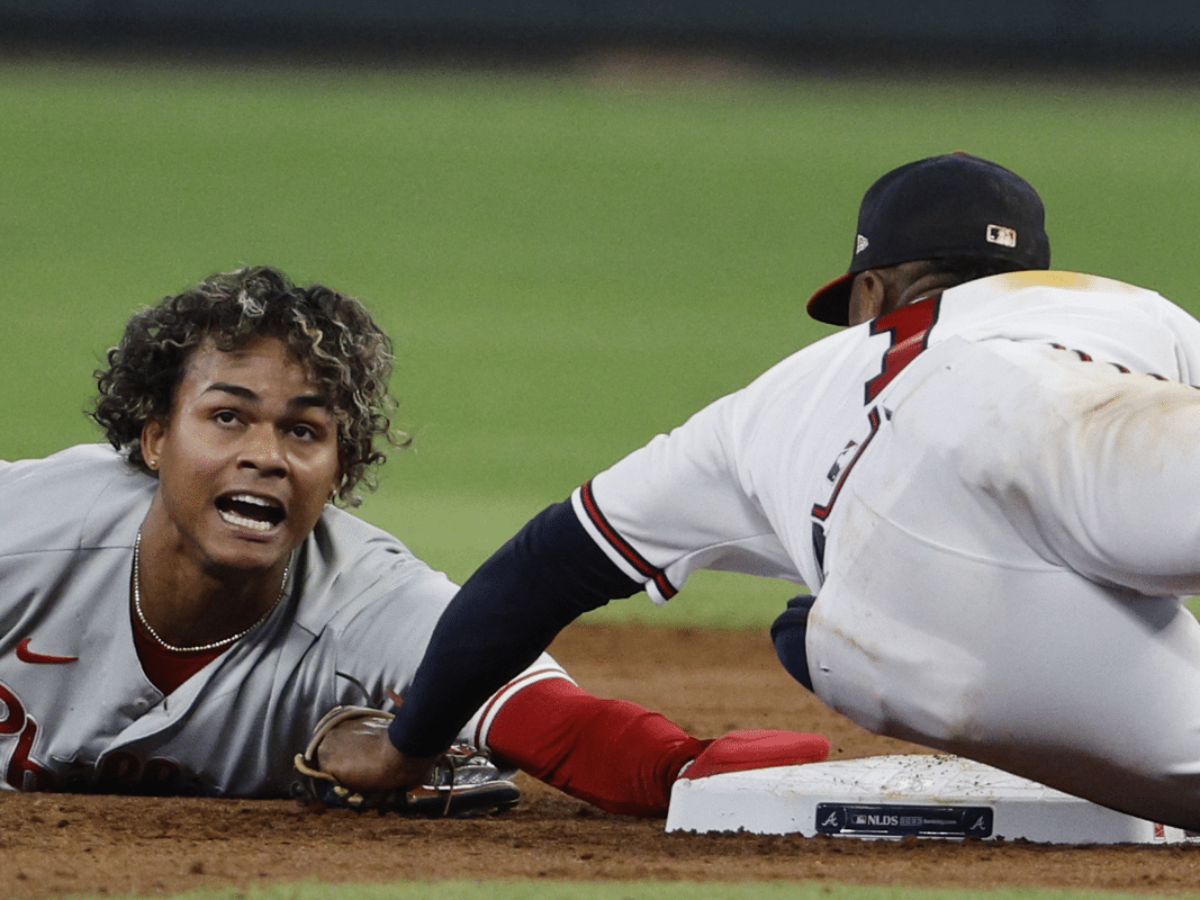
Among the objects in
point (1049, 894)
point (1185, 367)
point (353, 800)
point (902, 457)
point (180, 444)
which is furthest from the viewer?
point (180, 444)

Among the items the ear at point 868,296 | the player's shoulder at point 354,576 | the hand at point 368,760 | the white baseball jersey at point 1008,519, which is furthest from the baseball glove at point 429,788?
the ear at point 868,296

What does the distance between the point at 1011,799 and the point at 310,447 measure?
1.32m

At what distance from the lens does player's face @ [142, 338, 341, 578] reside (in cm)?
296

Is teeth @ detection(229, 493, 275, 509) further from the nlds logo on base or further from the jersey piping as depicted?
the nlds logo on base

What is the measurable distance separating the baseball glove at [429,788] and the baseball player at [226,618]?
65 mm

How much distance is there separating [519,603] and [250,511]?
2.55 feet

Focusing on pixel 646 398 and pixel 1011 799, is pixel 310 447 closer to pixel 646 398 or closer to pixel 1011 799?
pixel 1011 799

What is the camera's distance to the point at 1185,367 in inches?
91.4

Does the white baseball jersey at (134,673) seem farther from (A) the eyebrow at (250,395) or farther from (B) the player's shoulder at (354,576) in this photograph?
(A) the eyebrow at (250,395)

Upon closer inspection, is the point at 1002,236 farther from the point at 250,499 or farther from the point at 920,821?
the point at 250,499

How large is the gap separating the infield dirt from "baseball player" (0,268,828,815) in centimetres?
11

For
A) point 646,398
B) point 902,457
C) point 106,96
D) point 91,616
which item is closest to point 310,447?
point 91,616

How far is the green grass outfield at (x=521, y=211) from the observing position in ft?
37.2

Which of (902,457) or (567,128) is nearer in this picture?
(902,457)
